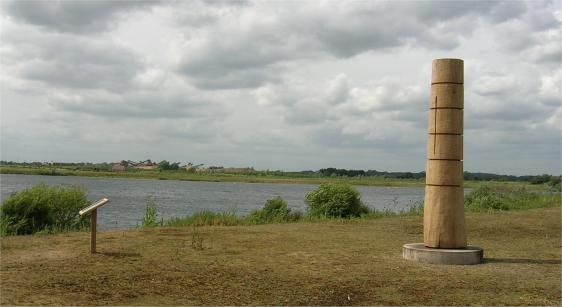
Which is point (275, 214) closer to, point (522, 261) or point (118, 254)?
point (118, 254)

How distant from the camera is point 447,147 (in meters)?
10.3

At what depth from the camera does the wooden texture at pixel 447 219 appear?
33.8 ft

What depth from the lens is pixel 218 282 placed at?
7.91 metres

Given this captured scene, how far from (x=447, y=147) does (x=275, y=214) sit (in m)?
9.35

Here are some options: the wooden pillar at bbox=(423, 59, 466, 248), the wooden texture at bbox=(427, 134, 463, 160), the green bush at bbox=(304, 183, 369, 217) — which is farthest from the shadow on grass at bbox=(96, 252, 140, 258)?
the green bush at bbox=(304, 183, 369, 217)

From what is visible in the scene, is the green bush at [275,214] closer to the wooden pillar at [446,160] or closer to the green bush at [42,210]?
the green bush at [42,210]

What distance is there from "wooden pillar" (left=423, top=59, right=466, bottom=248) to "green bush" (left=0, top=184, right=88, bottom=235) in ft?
26.6

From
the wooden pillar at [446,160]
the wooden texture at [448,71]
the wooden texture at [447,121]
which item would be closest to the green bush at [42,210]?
the wooden pillar at [446,160]

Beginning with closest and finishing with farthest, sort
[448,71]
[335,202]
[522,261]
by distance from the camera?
[522,261] < [448,71] < [335,202]

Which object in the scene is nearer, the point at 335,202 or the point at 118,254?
the point at 118,254

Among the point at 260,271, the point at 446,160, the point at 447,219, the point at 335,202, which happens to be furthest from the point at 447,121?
the point at 335,202

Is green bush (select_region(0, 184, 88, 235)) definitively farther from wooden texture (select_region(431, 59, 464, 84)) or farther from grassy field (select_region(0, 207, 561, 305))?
wooden texture (select_region(431, 59, 464, 84))

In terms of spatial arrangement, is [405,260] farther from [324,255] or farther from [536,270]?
[536,270]

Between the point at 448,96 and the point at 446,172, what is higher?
the point at 448,96
